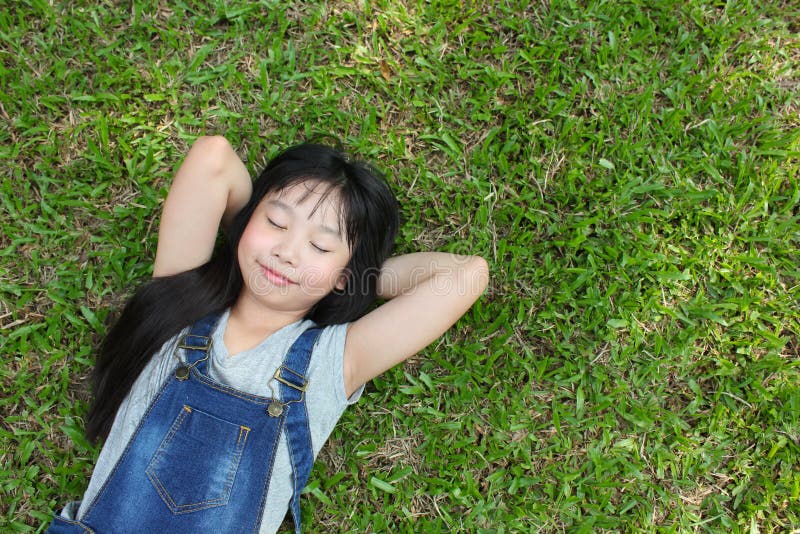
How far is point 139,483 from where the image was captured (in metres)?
2.25

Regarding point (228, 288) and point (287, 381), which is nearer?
point (287, 381)

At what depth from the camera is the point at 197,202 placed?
2436 millimetres

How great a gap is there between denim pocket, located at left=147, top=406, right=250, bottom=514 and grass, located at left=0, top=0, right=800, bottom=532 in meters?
0.53

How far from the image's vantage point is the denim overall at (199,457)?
2232mm

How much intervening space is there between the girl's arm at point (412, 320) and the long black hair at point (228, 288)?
0.60 ft

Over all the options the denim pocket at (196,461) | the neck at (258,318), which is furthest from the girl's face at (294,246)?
the denim pocket at (196,461)

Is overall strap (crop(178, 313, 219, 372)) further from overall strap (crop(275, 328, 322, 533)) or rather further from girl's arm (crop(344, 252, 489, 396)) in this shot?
girl's arm (crop(344, 252, 489, 396))

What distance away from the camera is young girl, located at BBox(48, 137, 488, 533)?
228 cm

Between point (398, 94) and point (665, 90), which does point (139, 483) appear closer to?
point (398, 94)

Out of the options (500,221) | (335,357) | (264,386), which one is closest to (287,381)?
(264,386)

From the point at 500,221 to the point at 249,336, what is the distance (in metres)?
1.29

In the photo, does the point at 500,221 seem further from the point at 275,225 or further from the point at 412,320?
the point at 275,225

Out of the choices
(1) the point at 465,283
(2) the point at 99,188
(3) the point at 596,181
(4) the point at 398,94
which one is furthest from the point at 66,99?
(3) the point at 596,181

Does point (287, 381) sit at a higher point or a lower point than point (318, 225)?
lower
